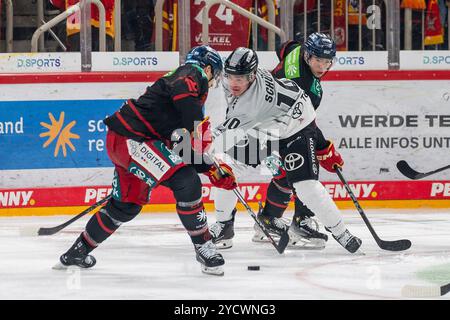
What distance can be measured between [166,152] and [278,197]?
1.43 m

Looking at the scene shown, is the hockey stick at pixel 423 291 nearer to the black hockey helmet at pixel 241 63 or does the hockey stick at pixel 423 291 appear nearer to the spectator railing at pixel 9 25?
the black hockey helmet at pixel 241 63

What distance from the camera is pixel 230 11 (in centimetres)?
855

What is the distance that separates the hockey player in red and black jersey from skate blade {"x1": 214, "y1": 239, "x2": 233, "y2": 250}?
0.91m

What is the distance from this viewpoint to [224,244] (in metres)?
6.53

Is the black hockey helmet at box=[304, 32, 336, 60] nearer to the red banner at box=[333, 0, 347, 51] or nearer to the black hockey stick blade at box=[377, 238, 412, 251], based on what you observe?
the black hockey stick blade at box=[377, 238, 412, 251]

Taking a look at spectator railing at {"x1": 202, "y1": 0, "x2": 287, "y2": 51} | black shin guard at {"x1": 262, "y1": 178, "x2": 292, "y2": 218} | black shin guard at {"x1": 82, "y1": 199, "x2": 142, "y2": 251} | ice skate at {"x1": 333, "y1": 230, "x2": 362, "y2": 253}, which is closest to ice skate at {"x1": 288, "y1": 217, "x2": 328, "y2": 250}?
black shin guard at {"x1": 262, "y1": 178, "x2": 292, "y2": 218}

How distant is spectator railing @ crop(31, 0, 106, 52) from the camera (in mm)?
8133

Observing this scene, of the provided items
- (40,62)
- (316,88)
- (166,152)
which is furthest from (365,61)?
(166,152)

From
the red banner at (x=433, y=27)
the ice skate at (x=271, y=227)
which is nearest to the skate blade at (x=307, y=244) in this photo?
the ice skate at (x=271, y=227)

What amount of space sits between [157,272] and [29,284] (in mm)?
690

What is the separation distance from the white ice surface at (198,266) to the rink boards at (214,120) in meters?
0.49

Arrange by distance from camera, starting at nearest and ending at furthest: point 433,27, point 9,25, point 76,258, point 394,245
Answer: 1. point 76,258
2. point 394,245
3. point 9,25
4. point 433,27

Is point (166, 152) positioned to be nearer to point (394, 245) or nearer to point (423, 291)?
point (423, 291)
